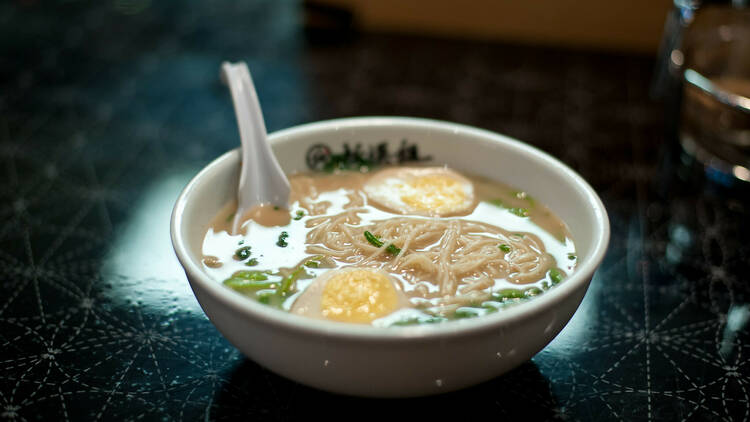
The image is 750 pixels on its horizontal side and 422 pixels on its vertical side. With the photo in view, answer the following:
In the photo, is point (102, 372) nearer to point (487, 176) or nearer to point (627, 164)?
point (487, 176)

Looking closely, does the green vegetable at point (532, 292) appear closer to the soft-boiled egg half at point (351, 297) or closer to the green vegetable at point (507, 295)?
the green vegetable at point (507, 295)

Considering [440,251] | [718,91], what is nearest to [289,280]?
[440,251]

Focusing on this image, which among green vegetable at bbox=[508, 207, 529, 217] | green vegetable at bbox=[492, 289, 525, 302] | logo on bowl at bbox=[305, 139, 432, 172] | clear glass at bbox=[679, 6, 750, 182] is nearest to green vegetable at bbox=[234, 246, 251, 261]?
logo on bowl at bbox=[305, 139, 432, 172]

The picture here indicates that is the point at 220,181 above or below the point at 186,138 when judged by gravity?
above

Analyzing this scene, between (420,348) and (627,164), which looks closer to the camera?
(420,348)

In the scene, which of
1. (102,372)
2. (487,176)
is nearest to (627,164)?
(487,176)

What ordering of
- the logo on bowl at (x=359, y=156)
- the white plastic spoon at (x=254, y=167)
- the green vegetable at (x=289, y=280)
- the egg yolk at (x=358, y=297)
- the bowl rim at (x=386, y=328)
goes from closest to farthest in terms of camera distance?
the bowl rim at (x=386, y=328) → the egg yolk at (x=358, y=297) → the green vegetable at (x=289, y=280) → the white plastic spoon at (x=254, y=167) → the logo on bowl at (x=359, y=156)

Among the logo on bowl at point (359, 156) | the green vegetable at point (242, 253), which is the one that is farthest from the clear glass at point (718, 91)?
the green vegetable at point (242, 253)
